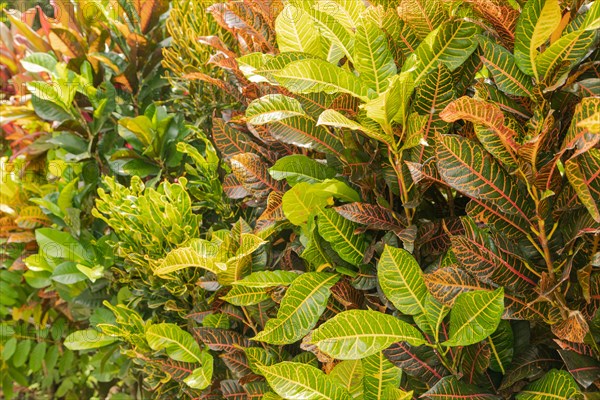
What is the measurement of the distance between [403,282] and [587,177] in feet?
1.26

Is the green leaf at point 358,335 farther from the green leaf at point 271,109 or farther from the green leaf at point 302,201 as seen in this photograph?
the green leaf at point 271,109

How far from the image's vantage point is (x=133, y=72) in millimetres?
2299

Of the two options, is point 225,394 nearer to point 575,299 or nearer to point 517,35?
point 575,299

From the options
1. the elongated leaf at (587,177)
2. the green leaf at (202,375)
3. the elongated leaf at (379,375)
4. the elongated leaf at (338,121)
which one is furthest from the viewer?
the green leaf at (202,375)

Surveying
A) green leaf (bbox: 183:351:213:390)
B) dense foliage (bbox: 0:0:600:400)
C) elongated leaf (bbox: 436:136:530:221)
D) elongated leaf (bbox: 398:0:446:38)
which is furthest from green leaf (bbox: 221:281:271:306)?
elongated leaf (bbox: 398:0:446:38)

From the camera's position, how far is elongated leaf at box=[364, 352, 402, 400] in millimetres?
1182

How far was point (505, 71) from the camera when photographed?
3.61ft

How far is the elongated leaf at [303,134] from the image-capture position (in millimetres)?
1350

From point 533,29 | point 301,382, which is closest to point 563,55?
point 533,29

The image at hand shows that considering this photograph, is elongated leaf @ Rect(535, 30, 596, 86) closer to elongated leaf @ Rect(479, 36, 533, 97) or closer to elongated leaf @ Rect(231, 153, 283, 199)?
elongated leaf @ Rect(479, 36, 533, 97)

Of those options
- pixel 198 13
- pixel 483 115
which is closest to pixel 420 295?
pixel 483 115

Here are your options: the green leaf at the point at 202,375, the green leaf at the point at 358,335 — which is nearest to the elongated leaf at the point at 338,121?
the green leaf at the point at 358,335

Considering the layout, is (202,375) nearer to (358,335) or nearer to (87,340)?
(358,335)

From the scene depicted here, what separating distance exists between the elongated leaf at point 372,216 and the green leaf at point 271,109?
9.0 inches
